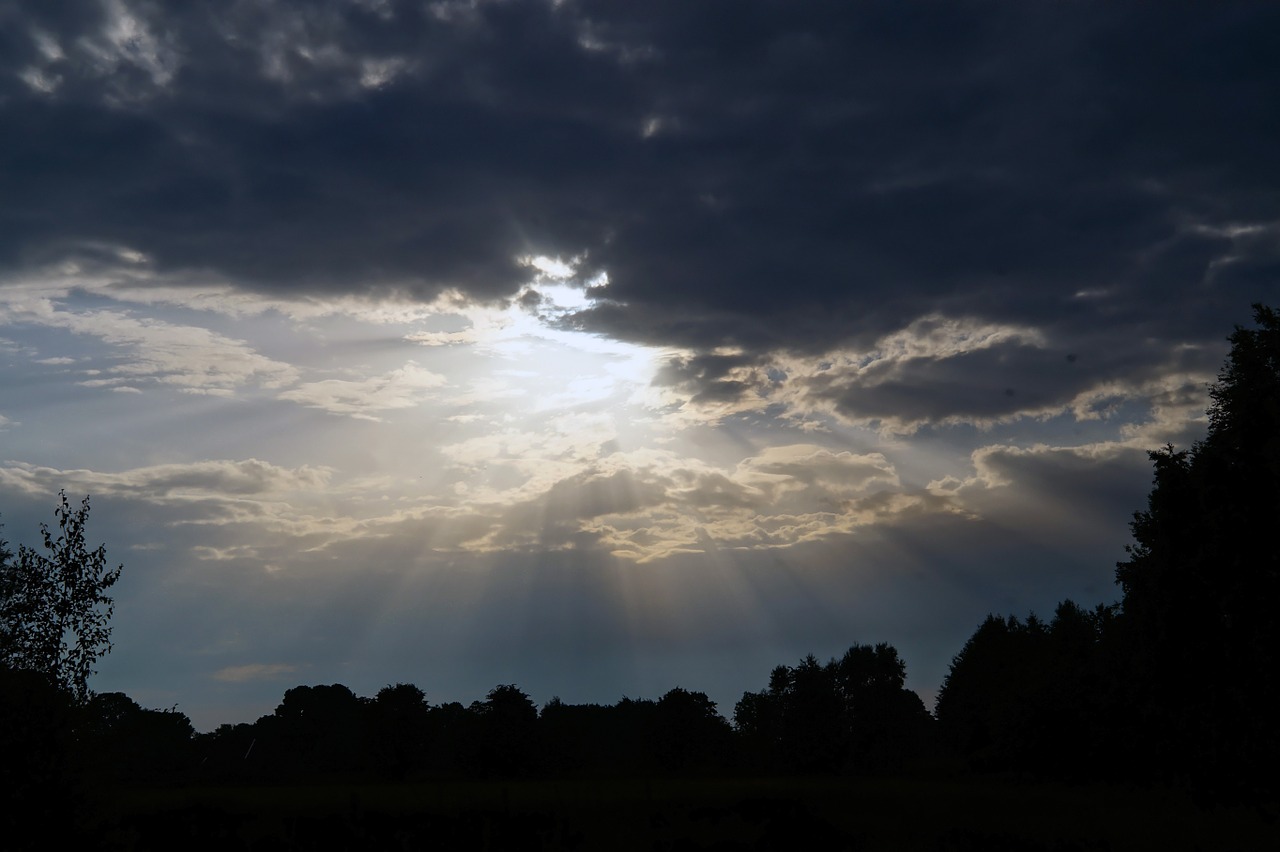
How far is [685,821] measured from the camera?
2490 inches

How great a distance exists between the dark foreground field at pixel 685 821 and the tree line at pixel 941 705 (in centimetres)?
398

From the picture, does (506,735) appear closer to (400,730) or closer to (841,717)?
(400,730)

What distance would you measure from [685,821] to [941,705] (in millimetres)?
102188

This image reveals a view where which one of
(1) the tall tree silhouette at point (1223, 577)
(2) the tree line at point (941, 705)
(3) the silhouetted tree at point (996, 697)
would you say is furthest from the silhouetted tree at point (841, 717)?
(1) the tall tree silhouette at point (1223, 577)

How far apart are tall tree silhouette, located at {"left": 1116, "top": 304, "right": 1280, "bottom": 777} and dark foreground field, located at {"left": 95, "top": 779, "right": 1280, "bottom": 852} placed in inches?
177

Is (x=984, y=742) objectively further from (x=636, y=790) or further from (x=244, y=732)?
(x=244, y=732)

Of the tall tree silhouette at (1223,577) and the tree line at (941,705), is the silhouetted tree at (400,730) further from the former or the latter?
the tall tree silhouette at (1223,577)

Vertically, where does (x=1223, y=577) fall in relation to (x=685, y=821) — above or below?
above

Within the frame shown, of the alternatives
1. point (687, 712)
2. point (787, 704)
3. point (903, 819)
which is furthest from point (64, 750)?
point (787, 704)

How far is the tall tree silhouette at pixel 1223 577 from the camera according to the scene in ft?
140

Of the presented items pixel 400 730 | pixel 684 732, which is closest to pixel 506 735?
pixel 400 730

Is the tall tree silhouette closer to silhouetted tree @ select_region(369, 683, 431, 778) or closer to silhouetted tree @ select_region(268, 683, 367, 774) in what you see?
silhouetted tree @ select_region(369, 683, 431, 778)

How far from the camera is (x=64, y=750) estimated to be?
28469 mm

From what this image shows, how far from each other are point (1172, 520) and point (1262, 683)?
27.1 ft
